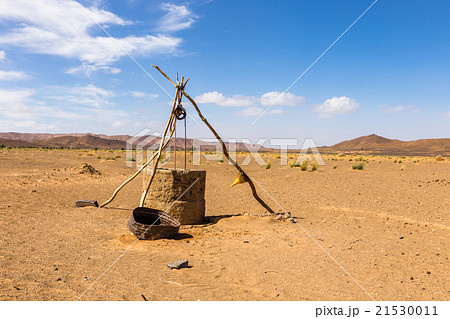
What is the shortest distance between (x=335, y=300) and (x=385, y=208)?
6707 millimetres

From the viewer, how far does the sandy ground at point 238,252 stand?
3951mm

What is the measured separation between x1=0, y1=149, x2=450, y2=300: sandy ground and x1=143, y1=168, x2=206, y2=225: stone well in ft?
1.27

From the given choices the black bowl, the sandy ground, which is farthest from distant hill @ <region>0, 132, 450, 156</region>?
the black bowl

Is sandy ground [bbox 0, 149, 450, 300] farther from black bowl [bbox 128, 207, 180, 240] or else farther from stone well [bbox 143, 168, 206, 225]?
stone well [bbox 143, 168, 206, 225]

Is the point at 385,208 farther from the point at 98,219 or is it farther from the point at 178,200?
the point at 98,219

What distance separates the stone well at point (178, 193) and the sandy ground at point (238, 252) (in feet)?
1.27

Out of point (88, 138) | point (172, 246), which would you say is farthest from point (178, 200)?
point (88, 138)

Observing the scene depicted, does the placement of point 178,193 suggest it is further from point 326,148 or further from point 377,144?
point 326,148

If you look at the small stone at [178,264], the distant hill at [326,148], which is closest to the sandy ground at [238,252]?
the small stone at [178,264]

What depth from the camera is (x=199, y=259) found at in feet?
17.1

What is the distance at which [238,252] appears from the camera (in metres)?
5.58

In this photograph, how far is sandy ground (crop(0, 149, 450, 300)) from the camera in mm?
3951

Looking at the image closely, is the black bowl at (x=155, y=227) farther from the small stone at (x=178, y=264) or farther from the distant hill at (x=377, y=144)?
the distant hill at (x=377, y=144)

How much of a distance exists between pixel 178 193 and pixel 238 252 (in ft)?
8.17
